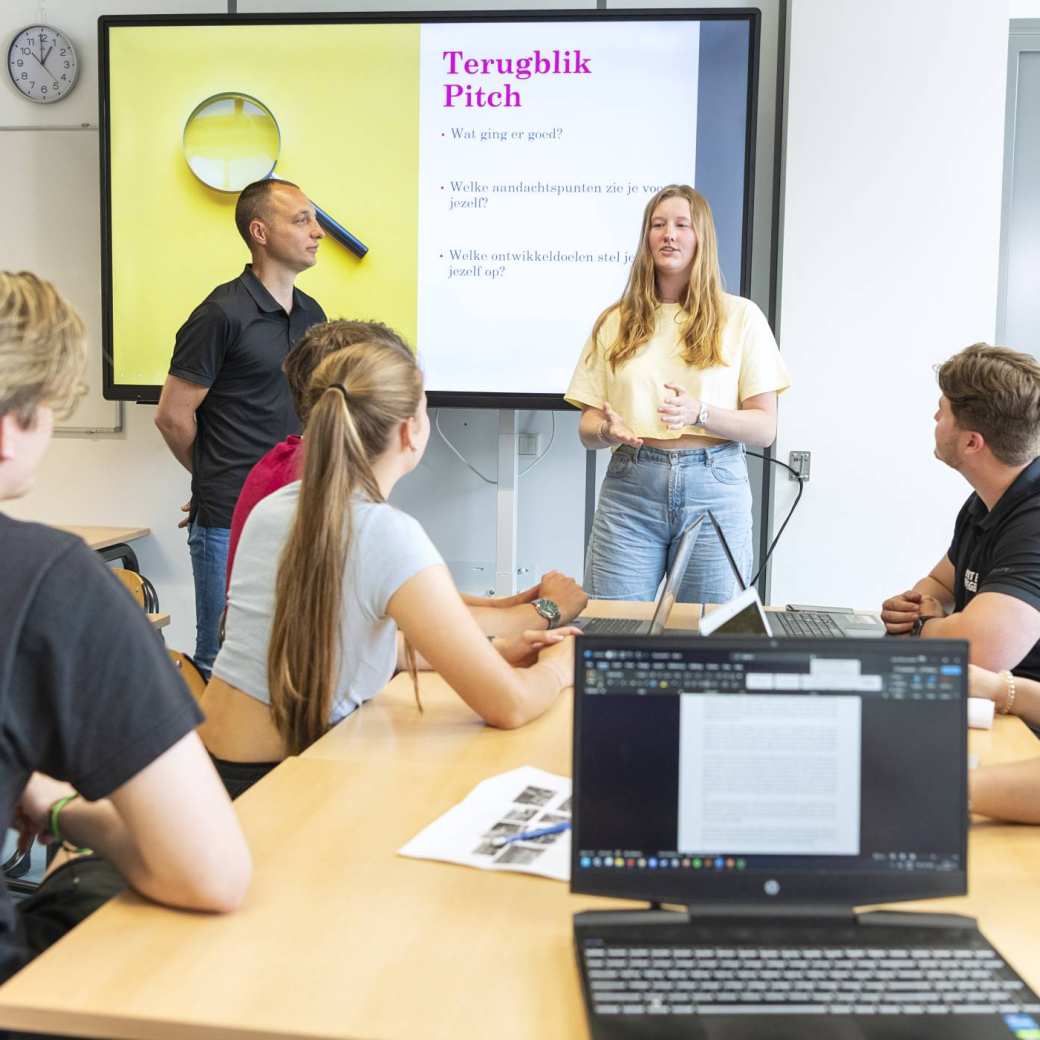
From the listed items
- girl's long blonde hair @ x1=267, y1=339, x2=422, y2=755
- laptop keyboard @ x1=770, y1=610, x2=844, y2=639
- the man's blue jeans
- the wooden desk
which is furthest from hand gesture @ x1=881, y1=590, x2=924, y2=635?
the wooden desk

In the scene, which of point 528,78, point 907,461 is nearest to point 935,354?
point 907,461

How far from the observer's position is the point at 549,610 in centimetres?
220

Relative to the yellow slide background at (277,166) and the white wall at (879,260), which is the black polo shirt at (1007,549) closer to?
the white wall at (879,260)

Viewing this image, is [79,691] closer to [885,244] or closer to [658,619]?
[658,619]

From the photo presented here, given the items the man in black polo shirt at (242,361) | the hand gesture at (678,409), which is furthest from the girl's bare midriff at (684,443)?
the man in black polo shirt at (242,361)

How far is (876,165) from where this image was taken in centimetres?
362

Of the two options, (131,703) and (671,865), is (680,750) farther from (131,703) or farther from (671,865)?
(131,703)

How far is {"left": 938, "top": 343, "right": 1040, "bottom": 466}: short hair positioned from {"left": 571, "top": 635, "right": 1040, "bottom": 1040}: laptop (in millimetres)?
1165

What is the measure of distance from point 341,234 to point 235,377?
2.49 feet

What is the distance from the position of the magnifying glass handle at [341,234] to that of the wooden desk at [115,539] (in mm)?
1214

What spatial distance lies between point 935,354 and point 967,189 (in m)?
0.49

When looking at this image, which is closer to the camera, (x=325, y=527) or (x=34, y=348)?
(x=34, y=348)

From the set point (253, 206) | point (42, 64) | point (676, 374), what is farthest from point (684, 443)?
point (42, 64)

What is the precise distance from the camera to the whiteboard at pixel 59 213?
13.4ft
